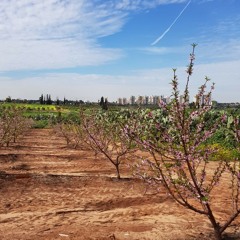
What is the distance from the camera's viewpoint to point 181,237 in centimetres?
820

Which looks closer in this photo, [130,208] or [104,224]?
[104,224]

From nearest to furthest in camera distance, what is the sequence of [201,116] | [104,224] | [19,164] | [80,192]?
[201,116] < [104,224] < [80,192] < [19,164]

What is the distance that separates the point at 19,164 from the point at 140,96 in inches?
425

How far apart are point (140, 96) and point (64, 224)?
3.61m

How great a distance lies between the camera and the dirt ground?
8.55 meters

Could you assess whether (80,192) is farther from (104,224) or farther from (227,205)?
(227,205)

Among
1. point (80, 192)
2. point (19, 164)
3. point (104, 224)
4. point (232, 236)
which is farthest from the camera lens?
point (19, 164)

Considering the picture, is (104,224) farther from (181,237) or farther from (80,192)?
(80,192)

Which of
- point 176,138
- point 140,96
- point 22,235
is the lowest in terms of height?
point 22,235

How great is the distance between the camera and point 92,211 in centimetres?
1034

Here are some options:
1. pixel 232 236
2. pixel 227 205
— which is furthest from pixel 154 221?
pixel 227 205

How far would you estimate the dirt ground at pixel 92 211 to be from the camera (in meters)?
8.55

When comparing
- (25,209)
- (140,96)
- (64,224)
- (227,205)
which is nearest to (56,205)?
(25,209)

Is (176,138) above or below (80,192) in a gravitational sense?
above
